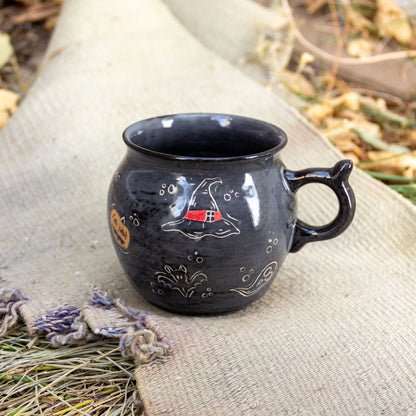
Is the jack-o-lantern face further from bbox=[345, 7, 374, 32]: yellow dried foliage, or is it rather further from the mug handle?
bbox=[345, 7, 374, 32]: yellow dried foliage

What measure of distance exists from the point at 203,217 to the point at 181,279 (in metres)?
0.12

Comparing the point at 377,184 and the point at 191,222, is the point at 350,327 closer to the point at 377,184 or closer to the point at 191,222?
the point at 191,222

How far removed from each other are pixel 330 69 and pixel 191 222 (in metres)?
1.93

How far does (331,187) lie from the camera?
100 centimetres

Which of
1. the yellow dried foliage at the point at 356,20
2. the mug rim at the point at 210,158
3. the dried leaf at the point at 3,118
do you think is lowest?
the dried leaf at the point at 3,118

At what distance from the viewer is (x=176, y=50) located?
1.87 m

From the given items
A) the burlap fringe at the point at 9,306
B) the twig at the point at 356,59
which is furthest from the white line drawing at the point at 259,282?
the twig at the point at 356,59

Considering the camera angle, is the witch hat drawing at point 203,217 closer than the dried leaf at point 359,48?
Yes

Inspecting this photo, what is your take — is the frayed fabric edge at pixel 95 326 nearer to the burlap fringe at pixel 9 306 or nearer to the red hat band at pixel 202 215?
the burlap fringe at pixel 9 306

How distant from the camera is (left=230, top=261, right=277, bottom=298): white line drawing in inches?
38.6

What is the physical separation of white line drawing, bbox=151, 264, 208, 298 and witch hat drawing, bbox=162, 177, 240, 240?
0.07m

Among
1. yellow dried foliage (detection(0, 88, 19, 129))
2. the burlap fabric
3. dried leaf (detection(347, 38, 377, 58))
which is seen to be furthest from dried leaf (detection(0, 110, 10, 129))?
dried leaf (detection(347, 38, 377, 58))

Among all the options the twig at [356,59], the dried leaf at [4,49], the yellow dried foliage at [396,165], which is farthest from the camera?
the twig at [356,59]

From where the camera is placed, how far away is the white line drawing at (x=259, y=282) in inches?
38.6
